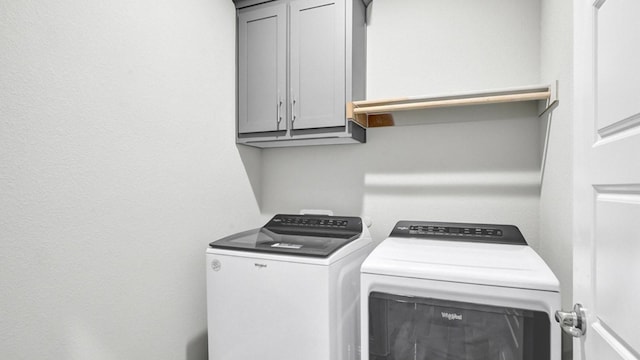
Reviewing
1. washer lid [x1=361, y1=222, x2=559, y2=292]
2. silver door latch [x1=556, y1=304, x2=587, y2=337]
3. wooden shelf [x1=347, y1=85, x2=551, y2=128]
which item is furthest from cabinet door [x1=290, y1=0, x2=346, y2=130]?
silver door latch [x1=556, y1=304, x2=587, y2=337]

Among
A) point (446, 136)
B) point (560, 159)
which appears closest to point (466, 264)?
point (560, 159)

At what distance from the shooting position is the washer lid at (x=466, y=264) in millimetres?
1080

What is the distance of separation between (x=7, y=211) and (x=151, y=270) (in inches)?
23.3

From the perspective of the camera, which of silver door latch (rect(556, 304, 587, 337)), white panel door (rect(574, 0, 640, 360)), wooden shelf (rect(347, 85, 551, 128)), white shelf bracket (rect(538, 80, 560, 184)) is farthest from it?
wooden shelf (rect(347, 85, 551, 128))

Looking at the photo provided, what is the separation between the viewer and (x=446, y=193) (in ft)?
6.10

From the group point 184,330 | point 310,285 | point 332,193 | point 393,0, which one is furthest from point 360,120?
point 184,330

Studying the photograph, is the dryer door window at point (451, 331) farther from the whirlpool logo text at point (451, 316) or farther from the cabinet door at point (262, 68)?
the cabinet door at point (262, 68)

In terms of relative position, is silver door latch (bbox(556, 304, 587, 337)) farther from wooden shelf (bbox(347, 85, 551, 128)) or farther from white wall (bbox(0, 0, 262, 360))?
white wall (bbox(0, 0, 262, 360))

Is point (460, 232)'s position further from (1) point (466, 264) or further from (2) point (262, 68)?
(2) point (262, 68)

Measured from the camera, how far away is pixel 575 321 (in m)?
0.85

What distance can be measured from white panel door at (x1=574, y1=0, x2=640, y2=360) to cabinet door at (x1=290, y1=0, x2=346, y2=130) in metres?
1.09

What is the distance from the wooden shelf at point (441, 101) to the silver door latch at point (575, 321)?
956 mm

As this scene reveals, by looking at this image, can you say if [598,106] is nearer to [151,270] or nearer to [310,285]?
[310,285]

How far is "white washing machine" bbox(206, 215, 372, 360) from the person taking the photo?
1.37 m
